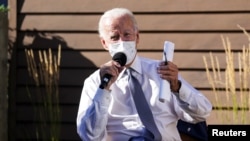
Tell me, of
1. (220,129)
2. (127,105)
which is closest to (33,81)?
(127,105)

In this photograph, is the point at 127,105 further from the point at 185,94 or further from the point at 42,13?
the point at 42,13

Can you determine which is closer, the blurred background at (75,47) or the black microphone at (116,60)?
the black microphone at (116,60)

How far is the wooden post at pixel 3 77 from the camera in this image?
555 centimetres

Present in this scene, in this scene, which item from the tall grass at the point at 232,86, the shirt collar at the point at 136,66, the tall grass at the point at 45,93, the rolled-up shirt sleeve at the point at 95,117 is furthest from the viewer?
the tall grass at the point at 45,93

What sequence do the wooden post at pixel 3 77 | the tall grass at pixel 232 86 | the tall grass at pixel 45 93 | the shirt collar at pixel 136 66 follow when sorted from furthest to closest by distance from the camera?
the wooden post at pixel 3 77, the tall grass at pixel 45 93, the tall grass at pixel 232 86, the shirt collar at pixel 136 66

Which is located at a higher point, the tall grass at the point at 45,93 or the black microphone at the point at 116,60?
the black microphone at the point at 116,60

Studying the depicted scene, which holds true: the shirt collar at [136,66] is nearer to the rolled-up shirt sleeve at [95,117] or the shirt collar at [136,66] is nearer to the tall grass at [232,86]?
the rolled-up shirt sleeve at [95,117]

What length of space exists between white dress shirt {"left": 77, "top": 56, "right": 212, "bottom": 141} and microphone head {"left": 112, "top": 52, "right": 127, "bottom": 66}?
6.8 inches

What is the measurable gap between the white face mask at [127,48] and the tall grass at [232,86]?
58.4 inches

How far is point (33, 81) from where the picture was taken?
18.3ft

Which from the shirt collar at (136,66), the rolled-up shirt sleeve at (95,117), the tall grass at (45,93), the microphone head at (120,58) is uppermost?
the microphone head at (120,58)

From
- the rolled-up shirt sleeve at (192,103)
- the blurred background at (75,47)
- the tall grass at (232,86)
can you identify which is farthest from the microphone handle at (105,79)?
the blurred background at (75,47)

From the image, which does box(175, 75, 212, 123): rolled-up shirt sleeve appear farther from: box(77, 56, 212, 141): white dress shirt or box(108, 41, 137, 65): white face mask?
box(108, 41, 137, 65): white face mask

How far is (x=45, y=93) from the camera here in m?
5.53
